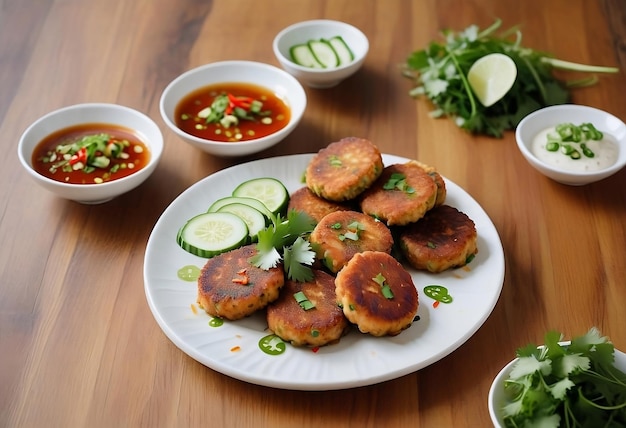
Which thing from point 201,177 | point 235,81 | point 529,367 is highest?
point 529,367

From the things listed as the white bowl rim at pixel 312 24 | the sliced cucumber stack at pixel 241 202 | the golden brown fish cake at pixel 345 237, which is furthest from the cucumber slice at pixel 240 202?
the white bowl rim at pixel 312 24

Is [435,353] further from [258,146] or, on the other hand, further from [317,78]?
[317,78]

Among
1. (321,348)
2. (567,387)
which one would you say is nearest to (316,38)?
(321,348)

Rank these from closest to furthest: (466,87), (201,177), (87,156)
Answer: (87,156) → (201,177) → (466,87)

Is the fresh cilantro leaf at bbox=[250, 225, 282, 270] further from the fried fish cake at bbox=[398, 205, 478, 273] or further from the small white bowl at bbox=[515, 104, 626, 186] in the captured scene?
the small white bowl at bbox=[515, 104, 626, 186]

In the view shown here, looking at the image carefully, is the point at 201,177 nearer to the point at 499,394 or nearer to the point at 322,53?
the point at 322,53

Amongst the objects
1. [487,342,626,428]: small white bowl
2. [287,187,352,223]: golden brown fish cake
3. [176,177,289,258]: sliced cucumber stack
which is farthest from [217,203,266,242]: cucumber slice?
[487,342,626,428]: small white bowl

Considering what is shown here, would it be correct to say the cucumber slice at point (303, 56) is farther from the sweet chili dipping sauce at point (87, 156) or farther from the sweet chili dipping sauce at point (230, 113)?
the sweet chili dipping sauce at point (87, 156)
